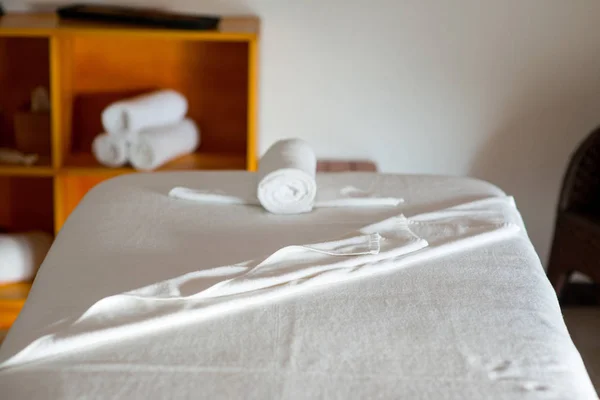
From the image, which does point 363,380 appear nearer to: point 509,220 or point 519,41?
point 509,220

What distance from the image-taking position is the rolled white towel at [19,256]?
2.55 metres

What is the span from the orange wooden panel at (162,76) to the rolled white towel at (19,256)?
0.44 m

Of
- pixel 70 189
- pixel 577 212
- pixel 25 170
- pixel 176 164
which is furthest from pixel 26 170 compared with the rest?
pixel 577 212

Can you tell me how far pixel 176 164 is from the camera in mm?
2715

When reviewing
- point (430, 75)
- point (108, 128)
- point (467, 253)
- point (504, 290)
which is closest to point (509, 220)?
point (467, 253)

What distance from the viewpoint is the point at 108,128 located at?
8.55 ft

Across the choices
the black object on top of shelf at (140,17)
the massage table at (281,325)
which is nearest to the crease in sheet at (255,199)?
the massage table at (281,325)

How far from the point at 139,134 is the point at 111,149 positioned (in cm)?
11

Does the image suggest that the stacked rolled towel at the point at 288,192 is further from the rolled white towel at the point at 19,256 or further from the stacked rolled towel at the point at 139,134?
the rolled white towel at the point at 19,256

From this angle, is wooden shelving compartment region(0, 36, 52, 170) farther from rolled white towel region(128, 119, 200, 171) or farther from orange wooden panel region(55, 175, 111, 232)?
rolled white towel region(128, 119, 200, 171)

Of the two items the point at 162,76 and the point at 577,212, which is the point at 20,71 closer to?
the point at 162,76

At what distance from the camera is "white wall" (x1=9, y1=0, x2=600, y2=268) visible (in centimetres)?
280

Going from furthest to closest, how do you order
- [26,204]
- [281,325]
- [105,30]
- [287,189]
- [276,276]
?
[26,204], [105,30], [287,189], [276,276], [281,325]

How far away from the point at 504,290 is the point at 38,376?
31.9 inches
